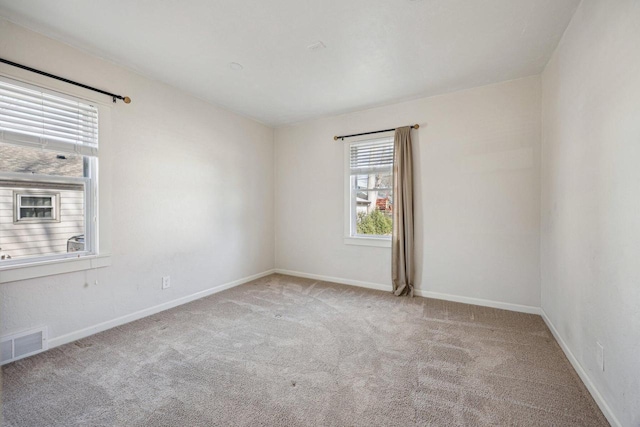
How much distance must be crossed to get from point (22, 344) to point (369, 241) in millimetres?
3614

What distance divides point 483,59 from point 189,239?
3765 millimetres

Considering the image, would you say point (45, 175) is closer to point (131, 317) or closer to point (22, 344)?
point (22, 344)

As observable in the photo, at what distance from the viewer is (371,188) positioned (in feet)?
13.2

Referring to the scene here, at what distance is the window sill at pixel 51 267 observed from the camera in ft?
6.76

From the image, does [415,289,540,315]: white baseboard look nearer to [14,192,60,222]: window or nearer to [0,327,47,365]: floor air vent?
[0,327,47,365]: floor air vent

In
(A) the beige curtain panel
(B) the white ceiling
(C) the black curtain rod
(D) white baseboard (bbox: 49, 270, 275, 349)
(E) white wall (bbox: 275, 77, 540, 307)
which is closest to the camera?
(B) the white ceiling

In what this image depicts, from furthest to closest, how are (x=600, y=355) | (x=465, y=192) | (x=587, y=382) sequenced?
(x=465, y=192) → (x=587, y=382) → (x=600, y=355)

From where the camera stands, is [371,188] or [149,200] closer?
[149,200]

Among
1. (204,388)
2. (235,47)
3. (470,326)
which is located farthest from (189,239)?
(470,326)

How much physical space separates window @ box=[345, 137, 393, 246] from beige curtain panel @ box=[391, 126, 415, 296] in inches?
8.8

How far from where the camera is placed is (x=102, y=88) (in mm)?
2570

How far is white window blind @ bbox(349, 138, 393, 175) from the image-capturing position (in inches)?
151

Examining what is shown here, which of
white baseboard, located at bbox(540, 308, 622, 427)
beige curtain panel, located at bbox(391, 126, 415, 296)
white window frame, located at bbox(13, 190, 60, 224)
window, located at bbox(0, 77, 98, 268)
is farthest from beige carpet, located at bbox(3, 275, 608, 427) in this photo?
white window frame, located at bbox(13, 190, 60, 224)

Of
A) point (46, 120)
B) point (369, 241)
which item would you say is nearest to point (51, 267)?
point (46, 120)
